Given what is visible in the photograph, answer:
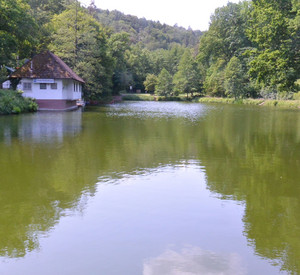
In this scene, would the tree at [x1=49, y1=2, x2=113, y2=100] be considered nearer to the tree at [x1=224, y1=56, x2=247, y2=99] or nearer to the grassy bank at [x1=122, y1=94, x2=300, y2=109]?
the grassy bank at [x1=122, y1=94, x2=300, y2=109]

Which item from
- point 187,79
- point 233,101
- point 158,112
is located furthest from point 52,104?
point 187,79

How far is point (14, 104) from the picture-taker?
27469 millimetres

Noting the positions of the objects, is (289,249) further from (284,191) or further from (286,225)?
(284,191)

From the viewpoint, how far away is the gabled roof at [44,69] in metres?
33.5

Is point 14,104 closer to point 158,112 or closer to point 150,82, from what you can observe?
point 158,112

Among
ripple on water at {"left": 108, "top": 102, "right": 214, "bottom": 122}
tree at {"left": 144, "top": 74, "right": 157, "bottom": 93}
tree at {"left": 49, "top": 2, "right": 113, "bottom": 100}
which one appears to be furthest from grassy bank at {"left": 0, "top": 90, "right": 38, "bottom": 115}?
tree at {"left": 144, "top": 74, "right": 157, "bottom": 93}

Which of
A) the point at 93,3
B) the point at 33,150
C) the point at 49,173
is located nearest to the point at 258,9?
the point at 33,150

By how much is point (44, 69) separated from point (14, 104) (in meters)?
7.77

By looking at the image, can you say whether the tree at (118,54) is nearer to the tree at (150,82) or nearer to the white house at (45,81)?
the tree at (150,82)

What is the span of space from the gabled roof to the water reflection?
30585mm

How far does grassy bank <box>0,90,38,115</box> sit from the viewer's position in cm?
2631

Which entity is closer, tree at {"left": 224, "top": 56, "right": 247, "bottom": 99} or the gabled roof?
the gabled roof

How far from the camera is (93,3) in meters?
79.4

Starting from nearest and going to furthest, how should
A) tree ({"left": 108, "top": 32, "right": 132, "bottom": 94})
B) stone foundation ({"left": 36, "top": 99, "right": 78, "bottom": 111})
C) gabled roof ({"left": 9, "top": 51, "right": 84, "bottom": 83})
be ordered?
gabled roof ({"left": 9, "top": 51, "right": 84, "bottom": 83})
stone foundation ({"left": 36, "top": 99, "right": 78, "bottom": 111})
tree ({"left": 108, "top": 32, "right": 132, "bottom": 94})
